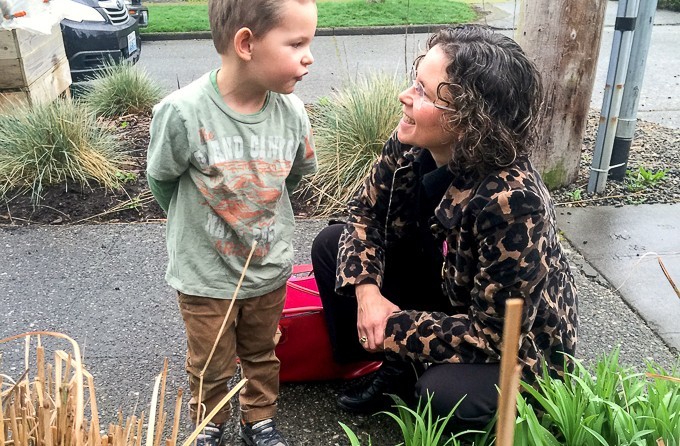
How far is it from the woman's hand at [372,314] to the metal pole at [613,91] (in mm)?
2651

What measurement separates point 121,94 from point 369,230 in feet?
14.7

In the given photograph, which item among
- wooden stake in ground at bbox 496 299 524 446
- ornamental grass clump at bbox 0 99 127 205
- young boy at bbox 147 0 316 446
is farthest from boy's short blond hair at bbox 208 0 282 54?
ornamental grass clump at bbox 0 99 127 205

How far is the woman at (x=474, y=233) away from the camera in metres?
1.83

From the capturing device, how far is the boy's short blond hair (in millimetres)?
1831

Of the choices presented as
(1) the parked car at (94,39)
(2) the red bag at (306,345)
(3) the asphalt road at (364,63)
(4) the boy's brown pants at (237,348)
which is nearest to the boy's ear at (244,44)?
(4) the boy's brown pants at (237,348)

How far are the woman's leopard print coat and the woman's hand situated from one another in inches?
1.5

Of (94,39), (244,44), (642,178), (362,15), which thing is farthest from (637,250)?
(362,15)

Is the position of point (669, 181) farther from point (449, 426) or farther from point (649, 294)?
point (449, 426)

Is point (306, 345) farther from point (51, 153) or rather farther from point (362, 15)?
point (362, 15)

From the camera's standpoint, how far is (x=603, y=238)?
3.81 metres

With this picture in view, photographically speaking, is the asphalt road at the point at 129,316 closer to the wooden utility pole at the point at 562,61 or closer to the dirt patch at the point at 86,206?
the dirt patch at the point at 86,206

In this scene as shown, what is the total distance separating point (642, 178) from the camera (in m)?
4.59

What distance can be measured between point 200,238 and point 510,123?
97 centimetres

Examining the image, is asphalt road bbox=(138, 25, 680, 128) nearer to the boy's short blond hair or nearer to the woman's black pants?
the woman's black pants
